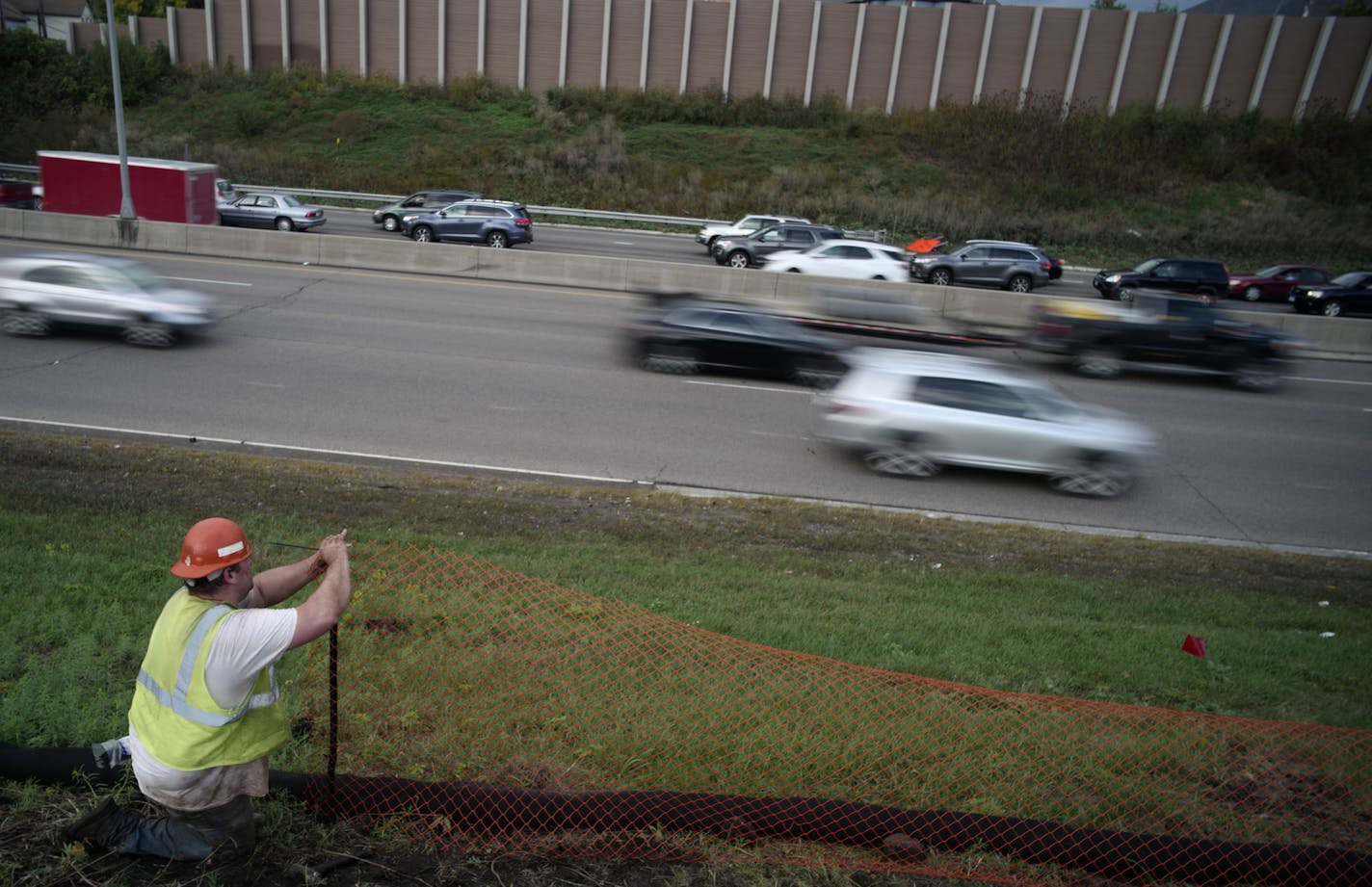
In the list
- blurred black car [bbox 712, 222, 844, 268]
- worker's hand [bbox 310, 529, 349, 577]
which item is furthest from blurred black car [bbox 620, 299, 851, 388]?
blurred black car [bbox 712, 222, 844, 268]

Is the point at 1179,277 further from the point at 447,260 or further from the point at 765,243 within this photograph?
the point at 447,260

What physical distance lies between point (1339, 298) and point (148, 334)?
104 feet

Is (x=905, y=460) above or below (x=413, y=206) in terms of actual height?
below

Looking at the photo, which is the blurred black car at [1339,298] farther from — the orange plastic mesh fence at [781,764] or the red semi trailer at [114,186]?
the red semi trailer at [114,186]

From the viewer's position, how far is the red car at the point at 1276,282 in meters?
30.6

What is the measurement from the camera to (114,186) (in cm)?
2648

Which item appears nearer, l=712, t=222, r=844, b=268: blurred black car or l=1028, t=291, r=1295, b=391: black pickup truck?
l=1028, t=291, r=1295, b=391: black pickup truck

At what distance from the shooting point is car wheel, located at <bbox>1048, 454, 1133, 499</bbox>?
1157cm

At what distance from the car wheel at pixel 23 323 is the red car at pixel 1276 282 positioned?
3264 centimetres

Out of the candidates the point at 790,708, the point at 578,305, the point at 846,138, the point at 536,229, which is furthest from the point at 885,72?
the point at 790,708

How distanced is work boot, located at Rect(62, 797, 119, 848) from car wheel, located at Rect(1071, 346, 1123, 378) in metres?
17.5

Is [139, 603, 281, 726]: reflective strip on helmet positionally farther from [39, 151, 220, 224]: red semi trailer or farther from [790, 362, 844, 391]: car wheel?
[39, 151, 220, 224]: red semi trailer

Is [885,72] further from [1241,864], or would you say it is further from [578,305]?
[1241,864]

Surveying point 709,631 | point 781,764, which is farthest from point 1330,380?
point 781,764
